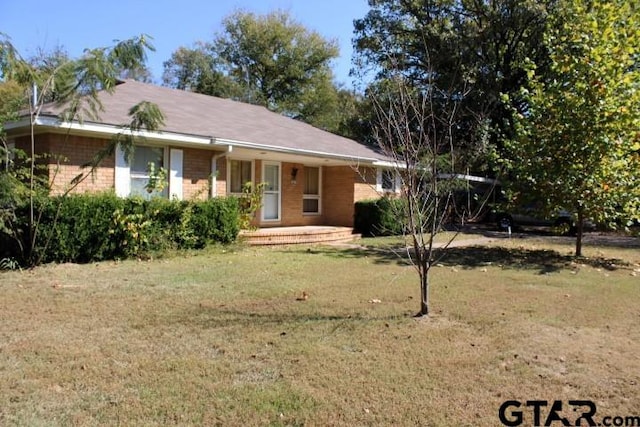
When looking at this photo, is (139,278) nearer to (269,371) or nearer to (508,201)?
(269,371)

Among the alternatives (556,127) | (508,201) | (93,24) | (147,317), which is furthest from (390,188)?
(147,317)

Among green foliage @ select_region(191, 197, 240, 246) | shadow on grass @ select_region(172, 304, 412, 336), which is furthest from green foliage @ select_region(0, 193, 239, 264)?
shadow on grass @ select_region(172, 304, 412, 336)

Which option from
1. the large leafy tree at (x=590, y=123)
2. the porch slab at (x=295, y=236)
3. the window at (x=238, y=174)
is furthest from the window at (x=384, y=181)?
the large leafy tree at (x=590, y=123)

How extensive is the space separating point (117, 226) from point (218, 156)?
4115 mm

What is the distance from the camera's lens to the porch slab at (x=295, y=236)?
1365 centimetres

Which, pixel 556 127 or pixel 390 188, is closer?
pixel 556 127

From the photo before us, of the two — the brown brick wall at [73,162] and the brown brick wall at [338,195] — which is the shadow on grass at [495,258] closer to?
Answer: the brown brick wall at [338,195]

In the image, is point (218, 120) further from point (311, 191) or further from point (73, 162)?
point (73, 162)

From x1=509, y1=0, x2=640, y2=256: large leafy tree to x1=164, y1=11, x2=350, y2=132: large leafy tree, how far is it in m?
29.9

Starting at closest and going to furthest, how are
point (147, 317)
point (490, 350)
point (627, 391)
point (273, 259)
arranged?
1. point (627, 391)
2. point (490, 350)
3. point (147, 317)
4. point (273, 259)

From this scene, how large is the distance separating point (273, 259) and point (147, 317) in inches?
204

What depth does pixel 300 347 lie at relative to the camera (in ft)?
16.9

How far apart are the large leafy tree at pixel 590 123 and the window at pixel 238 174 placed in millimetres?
7801

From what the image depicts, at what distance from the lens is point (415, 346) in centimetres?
528
